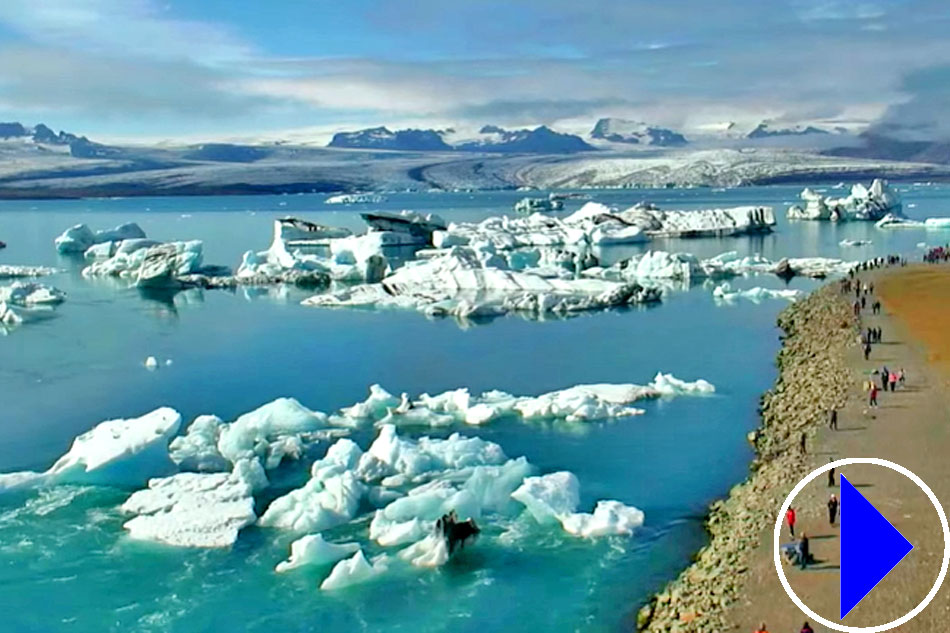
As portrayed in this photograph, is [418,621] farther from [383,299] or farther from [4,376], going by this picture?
[383,299]

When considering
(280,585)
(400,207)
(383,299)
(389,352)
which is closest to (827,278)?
(383,299)

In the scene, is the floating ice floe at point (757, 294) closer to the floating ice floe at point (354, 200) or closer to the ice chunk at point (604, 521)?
the ice chunk at point (604, 521)

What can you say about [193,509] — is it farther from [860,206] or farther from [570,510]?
[860,206]

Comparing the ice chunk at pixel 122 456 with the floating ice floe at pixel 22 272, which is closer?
the ice chunk at pixel 122 456

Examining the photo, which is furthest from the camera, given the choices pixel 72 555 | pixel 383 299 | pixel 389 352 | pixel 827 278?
pixel 827 278

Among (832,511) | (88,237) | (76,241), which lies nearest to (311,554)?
(832,511)

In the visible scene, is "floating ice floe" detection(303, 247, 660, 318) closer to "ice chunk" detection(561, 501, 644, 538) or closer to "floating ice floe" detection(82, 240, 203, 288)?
"floating ice floe" detection(82, 240, 203, 288)

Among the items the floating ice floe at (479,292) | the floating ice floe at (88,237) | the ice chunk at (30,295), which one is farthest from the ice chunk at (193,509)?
the floating ice floe at (88,237)
